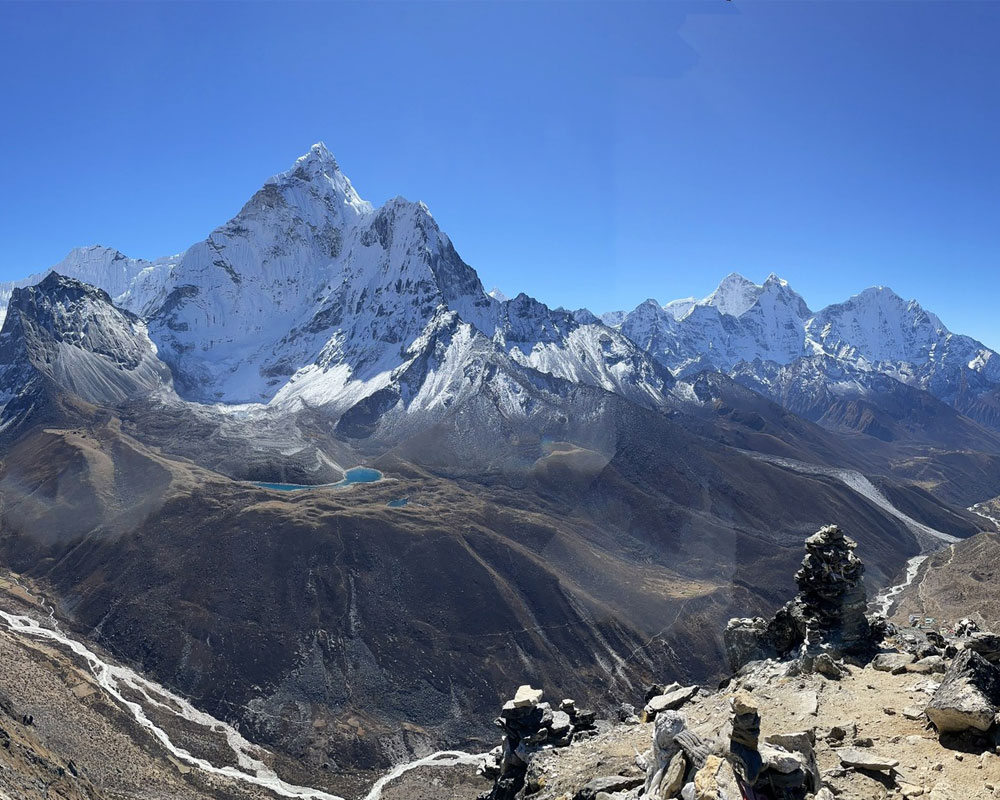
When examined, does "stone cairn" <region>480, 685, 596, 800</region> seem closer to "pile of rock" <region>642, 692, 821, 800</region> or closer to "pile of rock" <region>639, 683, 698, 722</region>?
"pile of rock" <region>639, 683, 698, 722</region>

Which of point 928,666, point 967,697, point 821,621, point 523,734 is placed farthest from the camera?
point 821,621

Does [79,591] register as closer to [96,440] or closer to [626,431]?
[96,440]

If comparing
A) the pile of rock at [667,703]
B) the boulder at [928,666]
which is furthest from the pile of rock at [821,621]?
the pile of rock at [667,703]

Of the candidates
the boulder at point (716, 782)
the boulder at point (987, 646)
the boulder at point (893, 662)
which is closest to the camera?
the boulder at point (716, 782)

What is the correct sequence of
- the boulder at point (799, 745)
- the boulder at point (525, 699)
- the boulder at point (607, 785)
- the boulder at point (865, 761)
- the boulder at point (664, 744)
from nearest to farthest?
the boulder at point (799, 745) → the boulder at point (865, 761) → the boulder at point (664, 744) → the boulder at point (607, 785) → the boulder at point (525, 699)

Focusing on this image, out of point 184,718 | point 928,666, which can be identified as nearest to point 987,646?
point 928,666

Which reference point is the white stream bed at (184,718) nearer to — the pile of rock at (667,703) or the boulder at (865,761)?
the pile of rock at (667,703)

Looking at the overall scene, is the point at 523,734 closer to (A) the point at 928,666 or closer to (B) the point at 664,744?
(B) the point at 664,744

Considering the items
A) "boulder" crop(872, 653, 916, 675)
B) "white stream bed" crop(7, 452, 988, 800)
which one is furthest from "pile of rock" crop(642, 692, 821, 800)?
"white stream bed" crop(7, 452, 988, 800)
